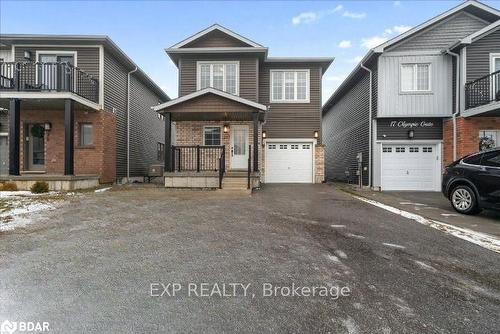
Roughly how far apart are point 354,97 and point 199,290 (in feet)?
50.9

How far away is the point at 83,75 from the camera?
12641 millimetres

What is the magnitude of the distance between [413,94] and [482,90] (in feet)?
7.86

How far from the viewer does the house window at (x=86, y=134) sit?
1334 centimetres

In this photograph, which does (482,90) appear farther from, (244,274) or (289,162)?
(244,274)

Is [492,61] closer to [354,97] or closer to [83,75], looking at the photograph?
[354,97]

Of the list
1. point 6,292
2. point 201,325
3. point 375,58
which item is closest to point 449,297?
point 201,325

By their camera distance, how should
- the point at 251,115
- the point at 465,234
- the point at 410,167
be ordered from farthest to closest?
the point at 251,115, the point at 410,167, the point at 465,234

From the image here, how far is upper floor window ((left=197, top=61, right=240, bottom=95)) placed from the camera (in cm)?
1452

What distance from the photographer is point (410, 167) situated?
42.1 feet

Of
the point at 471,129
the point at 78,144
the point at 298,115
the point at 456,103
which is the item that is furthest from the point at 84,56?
the point at 471,129

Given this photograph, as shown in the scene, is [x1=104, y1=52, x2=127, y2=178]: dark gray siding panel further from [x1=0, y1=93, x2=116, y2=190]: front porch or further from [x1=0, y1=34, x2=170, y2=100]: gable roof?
[x1=0, y1=93, x2=116, y2=190]: front porch

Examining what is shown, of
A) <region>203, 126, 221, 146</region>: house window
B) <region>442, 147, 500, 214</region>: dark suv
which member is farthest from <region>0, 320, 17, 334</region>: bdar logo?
<region>203, 126, 221, 146</region>: house window

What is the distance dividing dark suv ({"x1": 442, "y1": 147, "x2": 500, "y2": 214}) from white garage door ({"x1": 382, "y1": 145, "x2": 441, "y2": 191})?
546cm

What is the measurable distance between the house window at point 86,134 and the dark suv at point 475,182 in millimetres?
13758
